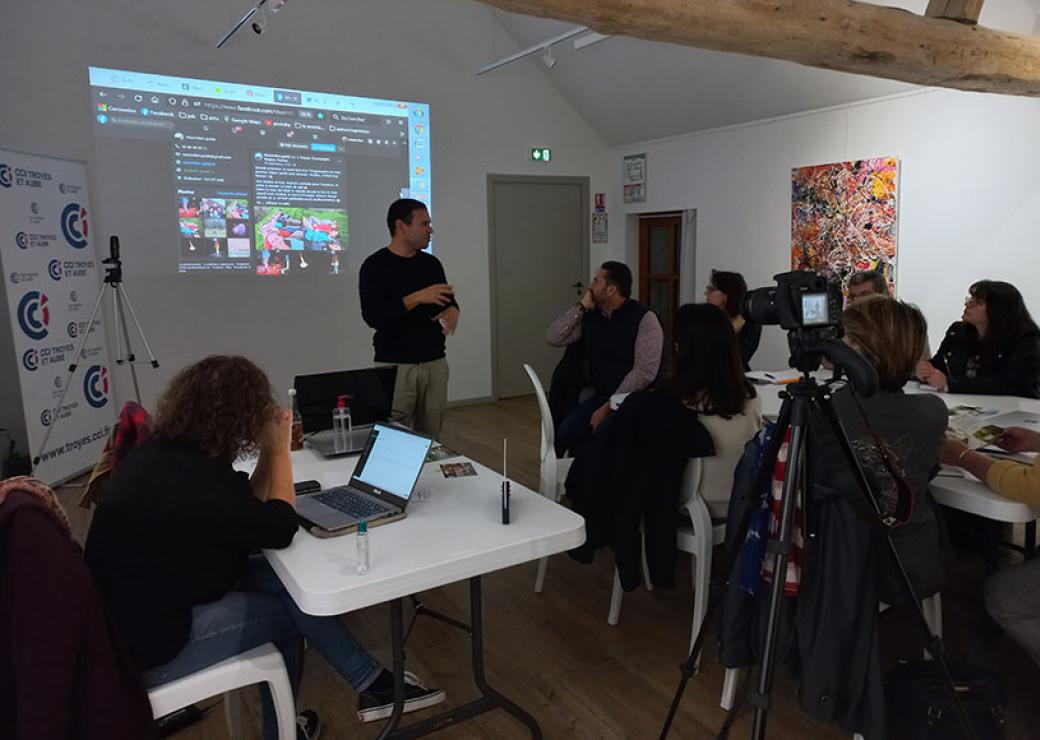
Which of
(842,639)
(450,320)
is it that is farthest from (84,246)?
(842,639)

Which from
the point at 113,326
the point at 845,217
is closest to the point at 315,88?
the point at 113,326

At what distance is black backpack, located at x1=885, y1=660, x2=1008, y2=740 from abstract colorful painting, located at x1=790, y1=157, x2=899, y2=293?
3.68 m

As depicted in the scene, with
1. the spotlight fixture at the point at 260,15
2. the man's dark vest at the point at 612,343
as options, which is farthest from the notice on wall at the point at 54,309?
the man's dark vest at the point at 612,343

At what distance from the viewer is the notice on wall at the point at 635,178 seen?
667 cm

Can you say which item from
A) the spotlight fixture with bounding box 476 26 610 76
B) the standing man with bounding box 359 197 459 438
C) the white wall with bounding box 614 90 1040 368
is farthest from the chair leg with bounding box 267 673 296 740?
the white wall with bounding box 614 90 1040 368

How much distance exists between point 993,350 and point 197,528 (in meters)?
3.26

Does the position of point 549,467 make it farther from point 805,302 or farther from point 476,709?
point 805,302

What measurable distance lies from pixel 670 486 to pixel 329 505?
1022 mm

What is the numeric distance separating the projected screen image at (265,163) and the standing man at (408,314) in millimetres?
2364

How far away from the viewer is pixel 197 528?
1.52 m

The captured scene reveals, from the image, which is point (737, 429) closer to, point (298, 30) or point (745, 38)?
point (745, 38)

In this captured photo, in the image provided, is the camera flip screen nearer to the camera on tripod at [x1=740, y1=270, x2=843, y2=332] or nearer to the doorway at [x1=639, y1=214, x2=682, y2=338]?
the camera on tripod at [x1=740, y1=270, x2=843, y2=332]

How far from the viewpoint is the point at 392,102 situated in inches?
223

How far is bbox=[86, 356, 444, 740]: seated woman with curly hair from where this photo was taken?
1.48 m
